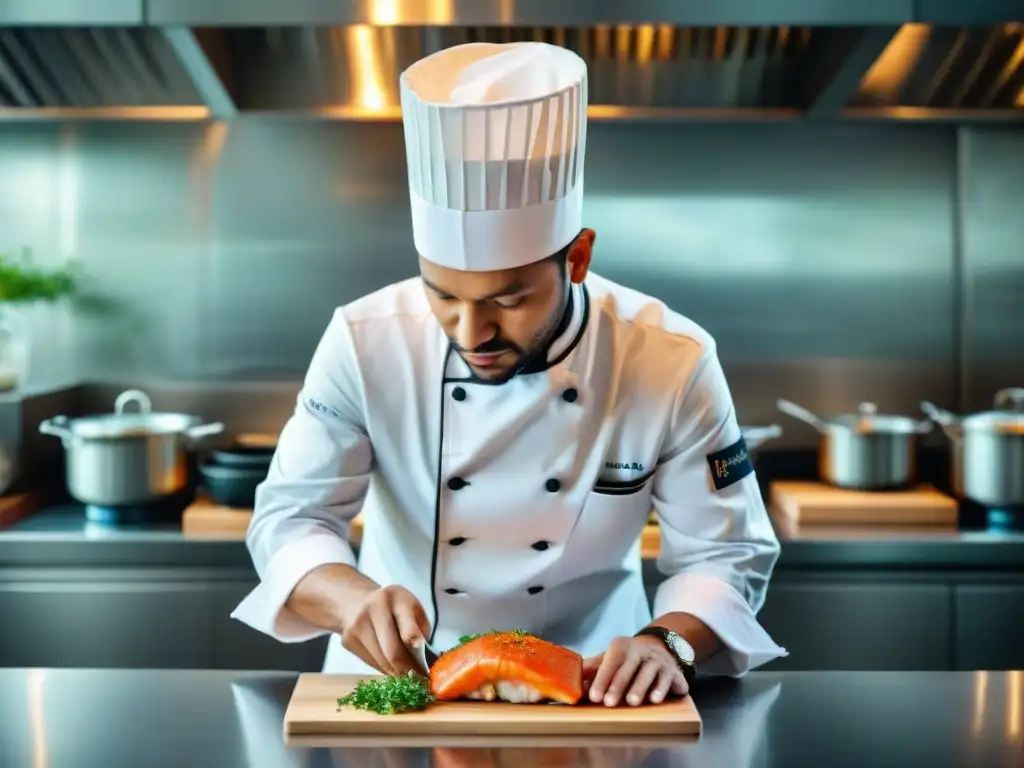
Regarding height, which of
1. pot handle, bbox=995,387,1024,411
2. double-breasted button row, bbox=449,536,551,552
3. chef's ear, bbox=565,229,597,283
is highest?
chef's ear, bbox=565,229,597,283

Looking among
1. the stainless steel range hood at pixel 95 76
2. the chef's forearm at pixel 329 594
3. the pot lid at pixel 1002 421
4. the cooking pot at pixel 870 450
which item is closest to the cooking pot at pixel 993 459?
the pot lid at pixel 1002 421

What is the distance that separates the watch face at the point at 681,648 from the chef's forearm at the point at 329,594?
0.45 m

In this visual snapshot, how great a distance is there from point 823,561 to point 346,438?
1506 mm

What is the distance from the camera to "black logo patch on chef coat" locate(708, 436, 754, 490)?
2.07 m

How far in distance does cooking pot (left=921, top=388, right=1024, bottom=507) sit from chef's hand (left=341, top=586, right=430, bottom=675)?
2013 millimetres

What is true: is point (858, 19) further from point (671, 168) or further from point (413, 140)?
point (413, 140)

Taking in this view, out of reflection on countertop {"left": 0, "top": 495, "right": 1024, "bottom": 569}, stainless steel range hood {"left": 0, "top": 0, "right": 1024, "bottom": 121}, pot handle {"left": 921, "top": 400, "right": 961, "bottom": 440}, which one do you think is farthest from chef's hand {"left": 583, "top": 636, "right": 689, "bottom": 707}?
pot handle {"left": 921, "top": 400, "right": 961, "bottom": 440}

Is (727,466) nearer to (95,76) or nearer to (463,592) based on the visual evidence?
(463,592)

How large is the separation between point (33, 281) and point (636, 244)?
1744mm

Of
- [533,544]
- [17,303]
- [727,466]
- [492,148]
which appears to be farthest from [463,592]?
[17,303]

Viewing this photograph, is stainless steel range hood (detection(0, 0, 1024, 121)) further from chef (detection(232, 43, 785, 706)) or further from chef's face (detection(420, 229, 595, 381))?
chef's face (detection(420, 229, 595, 381))

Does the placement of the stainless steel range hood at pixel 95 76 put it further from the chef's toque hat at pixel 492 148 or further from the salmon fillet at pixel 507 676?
the salmon fillet at pixel 507 676

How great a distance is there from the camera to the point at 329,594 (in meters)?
1.94

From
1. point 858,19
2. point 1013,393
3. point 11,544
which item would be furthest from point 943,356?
point 11,544
